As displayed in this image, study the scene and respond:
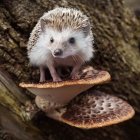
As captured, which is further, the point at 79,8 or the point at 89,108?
the point at 79,8

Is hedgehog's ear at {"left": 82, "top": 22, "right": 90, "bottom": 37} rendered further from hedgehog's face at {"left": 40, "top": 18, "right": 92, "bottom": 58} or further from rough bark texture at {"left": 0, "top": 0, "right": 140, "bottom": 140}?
rough bark texture at {"left": 0, "top": 0, "right": 140, "bottom": 140}

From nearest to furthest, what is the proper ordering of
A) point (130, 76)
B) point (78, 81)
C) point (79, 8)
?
point (78, 81), point (79, 8), point (130, 76)

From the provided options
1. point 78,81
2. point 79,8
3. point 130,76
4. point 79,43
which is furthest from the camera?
point 130,76

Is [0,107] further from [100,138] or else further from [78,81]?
[100,138]

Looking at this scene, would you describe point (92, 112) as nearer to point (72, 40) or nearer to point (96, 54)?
point (72, 40)

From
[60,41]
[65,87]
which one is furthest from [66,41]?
[65,87]

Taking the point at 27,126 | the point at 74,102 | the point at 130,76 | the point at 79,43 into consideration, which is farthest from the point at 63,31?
the point at 130,76

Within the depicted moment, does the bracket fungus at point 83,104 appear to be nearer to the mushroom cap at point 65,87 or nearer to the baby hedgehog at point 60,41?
the mushroom cap at point 65,87

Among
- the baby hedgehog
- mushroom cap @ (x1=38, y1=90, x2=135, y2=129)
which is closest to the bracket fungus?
mushroom cap @ (x1=38, y1=90, x2=135, y2=129)
